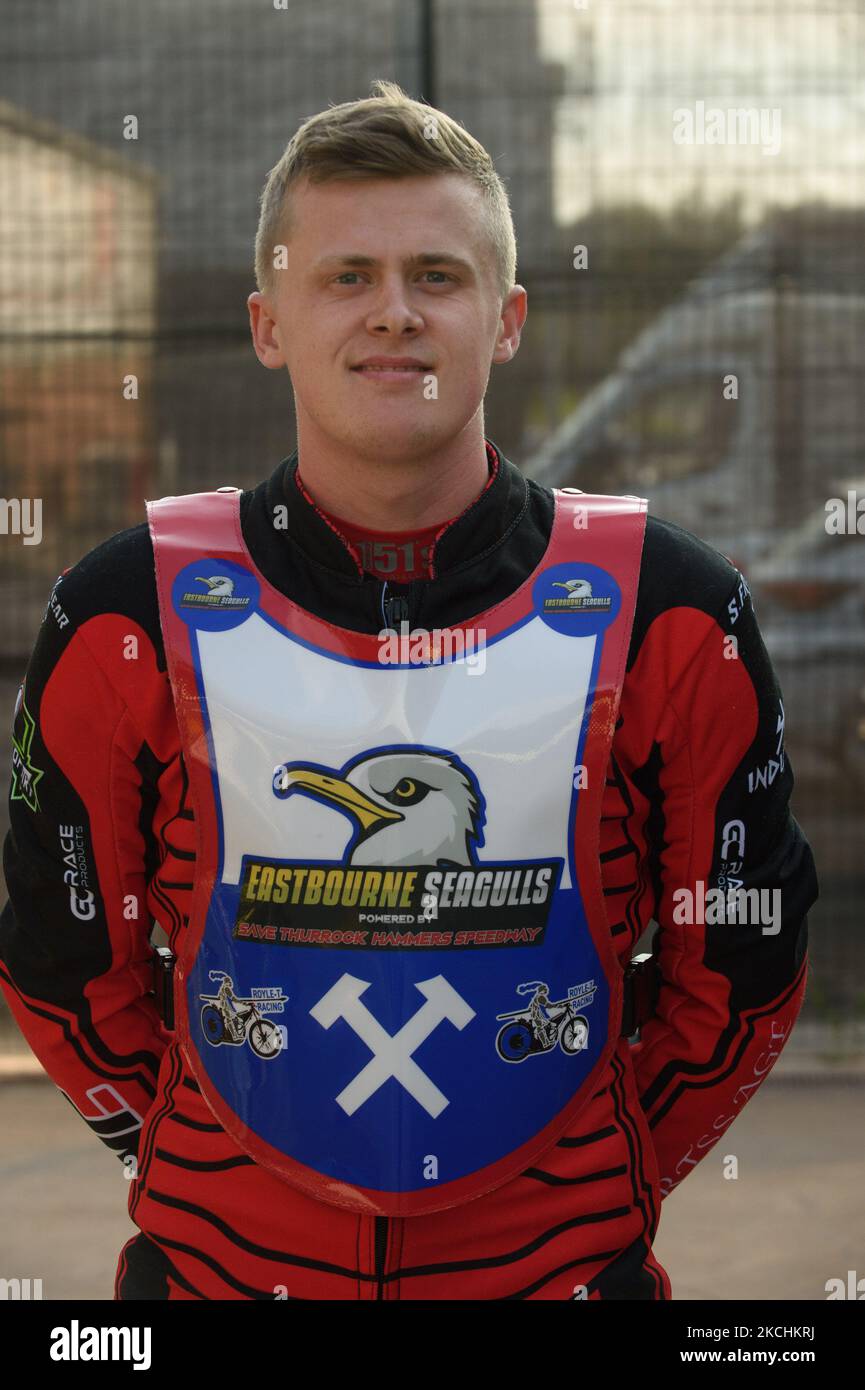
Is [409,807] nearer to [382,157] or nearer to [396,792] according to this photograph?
[396,792]

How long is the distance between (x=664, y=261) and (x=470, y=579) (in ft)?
11.6

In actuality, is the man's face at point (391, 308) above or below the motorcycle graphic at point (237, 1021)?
above

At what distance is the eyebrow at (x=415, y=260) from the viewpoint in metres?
1.82

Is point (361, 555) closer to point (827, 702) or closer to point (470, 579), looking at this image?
point (470, 579)

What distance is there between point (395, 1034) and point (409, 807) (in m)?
0.23

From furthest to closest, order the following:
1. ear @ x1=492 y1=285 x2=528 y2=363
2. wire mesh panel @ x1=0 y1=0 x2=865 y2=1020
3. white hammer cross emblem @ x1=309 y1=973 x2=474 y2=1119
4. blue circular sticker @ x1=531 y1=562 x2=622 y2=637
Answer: wire mesh panel @ x1=0 y1=0 x2=865 y2=1020 < ear @ x1=492 y1=285 x2=528 y2=363 < blue circular sticker @ x1=531 y1=562 x2=622 y2=637 < white hammer cross emblem @ x1=309 y1=973 x2=474 y2=1119

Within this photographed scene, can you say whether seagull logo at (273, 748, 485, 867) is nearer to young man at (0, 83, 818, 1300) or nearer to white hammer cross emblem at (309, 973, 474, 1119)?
young man at (0, 83, 818, 1300)

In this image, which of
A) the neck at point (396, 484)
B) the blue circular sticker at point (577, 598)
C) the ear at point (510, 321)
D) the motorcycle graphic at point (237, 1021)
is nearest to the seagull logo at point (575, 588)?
the blue circular sticker at point (577, 598)

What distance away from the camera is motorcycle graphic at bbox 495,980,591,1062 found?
5.90 ft

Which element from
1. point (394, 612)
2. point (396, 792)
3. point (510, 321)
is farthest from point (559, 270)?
point (396, 792)

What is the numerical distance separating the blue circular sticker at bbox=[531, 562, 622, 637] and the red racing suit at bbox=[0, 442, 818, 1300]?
0.04m

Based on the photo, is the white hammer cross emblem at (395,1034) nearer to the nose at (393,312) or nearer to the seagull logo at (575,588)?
the seagull logo at (575,588)

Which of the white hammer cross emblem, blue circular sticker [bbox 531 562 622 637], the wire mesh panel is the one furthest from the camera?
the wire mesh panel

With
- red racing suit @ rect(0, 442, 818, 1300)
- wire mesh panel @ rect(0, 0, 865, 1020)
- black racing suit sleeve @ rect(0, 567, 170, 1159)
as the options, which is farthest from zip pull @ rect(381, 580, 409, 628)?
wire mesh panel @ rect(0, 0, 865, 1020)
